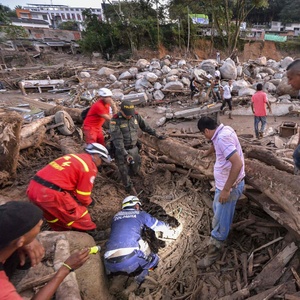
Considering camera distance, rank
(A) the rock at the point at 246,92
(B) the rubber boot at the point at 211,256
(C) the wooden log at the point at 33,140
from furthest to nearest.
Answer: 1. (A) the rock at the point at 246,92
2. (C) the wooden log at the point at 33,140
3. (B) the rubber boot at the point at 211,256

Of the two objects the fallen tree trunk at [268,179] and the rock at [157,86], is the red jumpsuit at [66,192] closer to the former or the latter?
the fallen tree trunk at [268,179]

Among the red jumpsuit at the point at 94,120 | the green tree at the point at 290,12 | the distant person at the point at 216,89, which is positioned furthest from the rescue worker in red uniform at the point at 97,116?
the green tree at the point at 290,12

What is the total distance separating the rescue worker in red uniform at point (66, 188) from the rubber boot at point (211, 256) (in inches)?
64.7

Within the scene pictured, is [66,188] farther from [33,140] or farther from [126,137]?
[33,140]

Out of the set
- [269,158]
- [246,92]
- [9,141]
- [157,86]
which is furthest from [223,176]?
[157,86]

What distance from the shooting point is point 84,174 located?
305 centimetres

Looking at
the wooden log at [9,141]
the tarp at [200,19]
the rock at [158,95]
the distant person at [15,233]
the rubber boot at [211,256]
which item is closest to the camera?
the distant person at [15,233]

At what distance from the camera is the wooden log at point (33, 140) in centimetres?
527

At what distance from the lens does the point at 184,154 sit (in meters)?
4.31

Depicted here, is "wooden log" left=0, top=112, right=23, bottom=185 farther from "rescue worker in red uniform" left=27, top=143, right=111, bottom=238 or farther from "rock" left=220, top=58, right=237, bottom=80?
"rock" left=220, top=58, right=237, bottom=80

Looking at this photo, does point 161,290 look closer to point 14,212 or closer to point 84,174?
point 84,174

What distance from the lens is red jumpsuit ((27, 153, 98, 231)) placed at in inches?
112

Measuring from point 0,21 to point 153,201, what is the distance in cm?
3840

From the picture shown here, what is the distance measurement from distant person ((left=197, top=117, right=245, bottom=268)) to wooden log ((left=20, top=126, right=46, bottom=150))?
433 centimetres
